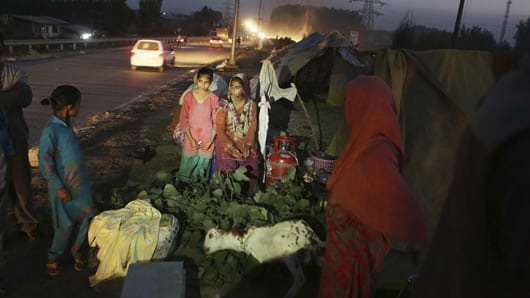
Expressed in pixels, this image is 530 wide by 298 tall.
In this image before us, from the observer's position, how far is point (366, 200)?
2.34 m

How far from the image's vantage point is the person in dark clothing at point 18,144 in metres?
3.99

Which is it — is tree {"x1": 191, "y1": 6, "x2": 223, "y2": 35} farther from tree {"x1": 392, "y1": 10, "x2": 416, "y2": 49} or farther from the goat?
the goat

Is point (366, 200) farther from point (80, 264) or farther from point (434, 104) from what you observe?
point (80, 264)

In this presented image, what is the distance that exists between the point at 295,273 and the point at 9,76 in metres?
3.17

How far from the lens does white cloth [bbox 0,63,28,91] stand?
395 centimetres

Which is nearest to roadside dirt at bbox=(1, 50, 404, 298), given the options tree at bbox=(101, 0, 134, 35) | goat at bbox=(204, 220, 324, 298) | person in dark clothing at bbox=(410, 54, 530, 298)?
goat at bbox=(204, 220, 324, 298)

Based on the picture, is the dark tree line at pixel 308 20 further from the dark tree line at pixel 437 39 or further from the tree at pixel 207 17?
the dark tree line at pixel 437 39

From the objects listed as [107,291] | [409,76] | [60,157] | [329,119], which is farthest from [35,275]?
[329,119]

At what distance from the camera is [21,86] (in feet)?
13.5

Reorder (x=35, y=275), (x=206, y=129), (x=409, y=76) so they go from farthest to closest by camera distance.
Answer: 1. (x=206, y=129)
2. (x=409, y=76)
3. (x=35, y=275)

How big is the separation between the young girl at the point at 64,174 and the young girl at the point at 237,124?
1.82 m

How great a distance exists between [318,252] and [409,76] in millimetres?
2137

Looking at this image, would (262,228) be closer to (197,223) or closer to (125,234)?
(197,223)

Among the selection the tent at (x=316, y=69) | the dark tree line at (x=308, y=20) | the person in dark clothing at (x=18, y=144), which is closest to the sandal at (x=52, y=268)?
the person in dark clothing at (x=18, y=144)
